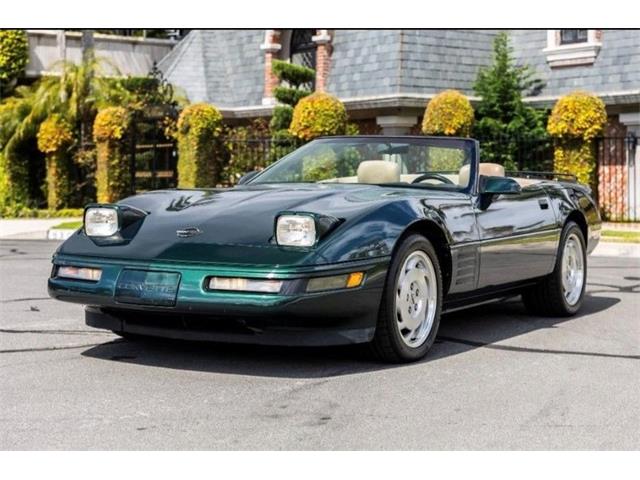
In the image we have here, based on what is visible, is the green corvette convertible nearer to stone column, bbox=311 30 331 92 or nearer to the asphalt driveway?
the asphalt driveway

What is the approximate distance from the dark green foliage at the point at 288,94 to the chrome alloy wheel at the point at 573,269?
15.1 m

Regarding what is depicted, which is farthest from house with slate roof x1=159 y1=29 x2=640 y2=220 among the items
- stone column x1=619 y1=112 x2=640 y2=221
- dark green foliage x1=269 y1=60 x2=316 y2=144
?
dark green foliage x1=269 y1=60 x2=316 y2=144

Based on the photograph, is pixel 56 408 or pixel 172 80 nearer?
pixel 56 408

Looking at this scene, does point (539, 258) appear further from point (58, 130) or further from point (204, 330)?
point (58, 130)

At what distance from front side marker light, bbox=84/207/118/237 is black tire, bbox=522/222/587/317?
3.34 meters

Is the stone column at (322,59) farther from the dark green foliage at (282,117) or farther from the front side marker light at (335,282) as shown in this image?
the front side marker light at (335,282)

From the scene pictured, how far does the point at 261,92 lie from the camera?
2562 centimetres

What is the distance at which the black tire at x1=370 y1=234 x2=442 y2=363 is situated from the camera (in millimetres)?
5934

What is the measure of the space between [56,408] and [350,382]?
1491mm

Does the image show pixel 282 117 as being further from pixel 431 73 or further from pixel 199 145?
pixel 431 73

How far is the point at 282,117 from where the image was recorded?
23094 millimetres

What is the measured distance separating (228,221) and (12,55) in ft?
87.3

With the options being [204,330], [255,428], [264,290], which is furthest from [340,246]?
[255,428]

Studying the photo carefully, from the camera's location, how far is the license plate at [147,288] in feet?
18.5
